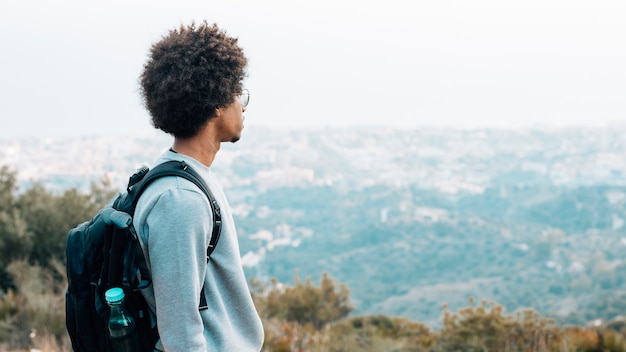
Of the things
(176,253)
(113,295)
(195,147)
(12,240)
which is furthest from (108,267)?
(12,240)

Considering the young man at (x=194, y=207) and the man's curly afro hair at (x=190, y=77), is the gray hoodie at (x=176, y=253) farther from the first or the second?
the man's curly afro hair at (x=190, y=77)

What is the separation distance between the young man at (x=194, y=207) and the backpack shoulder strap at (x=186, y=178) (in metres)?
0.02

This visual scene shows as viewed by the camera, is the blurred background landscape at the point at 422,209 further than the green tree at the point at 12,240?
Yes

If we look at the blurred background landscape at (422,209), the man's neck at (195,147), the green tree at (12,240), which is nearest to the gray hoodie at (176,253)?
the man's neck at (195,147)

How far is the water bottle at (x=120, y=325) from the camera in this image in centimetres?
149

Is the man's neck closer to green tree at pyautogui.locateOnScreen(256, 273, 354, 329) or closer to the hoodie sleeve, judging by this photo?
the hoodie sleeve

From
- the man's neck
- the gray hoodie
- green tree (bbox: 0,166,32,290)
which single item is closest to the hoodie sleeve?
the gray hoodie

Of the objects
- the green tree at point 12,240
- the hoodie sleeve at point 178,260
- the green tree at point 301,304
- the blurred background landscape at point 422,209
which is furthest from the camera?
the blurred background landscape at point 422,209

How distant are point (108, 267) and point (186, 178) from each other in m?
0.25

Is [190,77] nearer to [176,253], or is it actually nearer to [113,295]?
[176,253]

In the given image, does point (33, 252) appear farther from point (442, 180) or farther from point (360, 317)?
point (442, 180)

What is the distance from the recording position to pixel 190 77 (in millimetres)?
1588

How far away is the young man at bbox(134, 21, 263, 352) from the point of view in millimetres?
1472

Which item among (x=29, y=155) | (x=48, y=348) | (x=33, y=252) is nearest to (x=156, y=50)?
(x=48, y=348)
